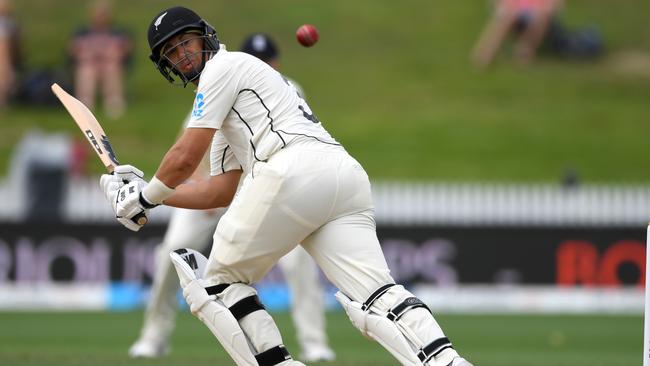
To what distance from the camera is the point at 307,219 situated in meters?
4.88

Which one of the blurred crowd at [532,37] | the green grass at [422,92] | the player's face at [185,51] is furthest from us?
the blurred crowd at [532,37]

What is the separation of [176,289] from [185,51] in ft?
9.48

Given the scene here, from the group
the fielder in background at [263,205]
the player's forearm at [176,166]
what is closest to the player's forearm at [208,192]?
the fielder in background at [263,205]

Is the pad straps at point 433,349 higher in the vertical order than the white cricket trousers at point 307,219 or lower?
lower

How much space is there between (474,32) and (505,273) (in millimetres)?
9227

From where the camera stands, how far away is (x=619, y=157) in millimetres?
16891

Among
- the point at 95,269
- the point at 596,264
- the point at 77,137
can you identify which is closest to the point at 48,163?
the point at 95,269

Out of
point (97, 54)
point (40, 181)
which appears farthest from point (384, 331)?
point (97, 54)

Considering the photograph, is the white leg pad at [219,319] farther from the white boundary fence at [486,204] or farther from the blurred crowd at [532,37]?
the blurred crowd at [532,37]

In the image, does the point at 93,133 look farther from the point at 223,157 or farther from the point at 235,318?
the point at 235,318

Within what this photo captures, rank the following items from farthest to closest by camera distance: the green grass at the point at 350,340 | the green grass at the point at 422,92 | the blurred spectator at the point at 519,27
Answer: the blurred spectator at the point at 519,27, the green grass at the point at 422,92, the green grass at the point at 350,340

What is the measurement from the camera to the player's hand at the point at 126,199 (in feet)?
16.3

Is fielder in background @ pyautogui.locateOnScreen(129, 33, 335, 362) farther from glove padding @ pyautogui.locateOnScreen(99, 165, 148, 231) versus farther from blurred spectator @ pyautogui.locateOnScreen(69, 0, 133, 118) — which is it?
blurred spectator @ pyautogui.locateOnScreen(69, 0, 133, 118)

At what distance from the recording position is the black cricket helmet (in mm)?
5023
